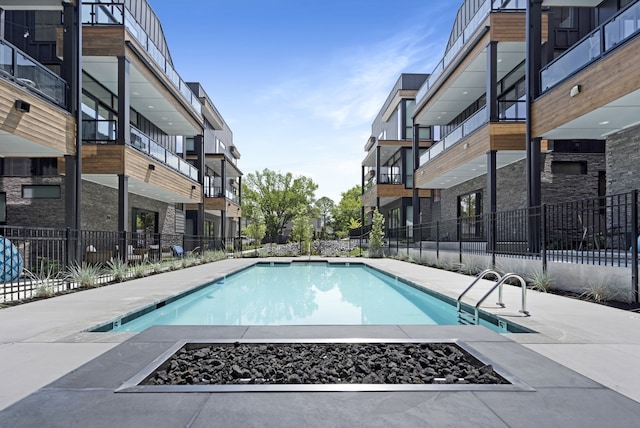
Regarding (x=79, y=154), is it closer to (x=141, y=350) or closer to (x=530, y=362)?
(x=141, y=350)

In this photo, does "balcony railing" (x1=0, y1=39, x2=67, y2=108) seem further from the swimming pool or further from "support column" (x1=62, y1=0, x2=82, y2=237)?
the swimming pool

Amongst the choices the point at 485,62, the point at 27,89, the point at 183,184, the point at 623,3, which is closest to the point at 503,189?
the point at 485,62

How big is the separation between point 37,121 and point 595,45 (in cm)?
1331

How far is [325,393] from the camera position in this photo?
2.64 metres

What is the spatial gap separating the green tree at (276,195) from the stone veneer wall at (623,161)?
38419 millimetres

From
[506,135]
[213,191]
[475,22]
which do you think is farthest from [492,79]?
[213,191]

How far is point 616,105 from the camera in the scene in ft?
29.6

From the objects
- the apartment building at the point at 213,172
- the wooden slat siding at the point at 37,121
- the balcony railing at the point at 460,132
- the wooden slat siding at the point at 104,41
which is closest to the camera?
the wooden slat siding at the point at 37,121

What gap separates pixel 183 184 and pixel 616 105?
52.1 ft

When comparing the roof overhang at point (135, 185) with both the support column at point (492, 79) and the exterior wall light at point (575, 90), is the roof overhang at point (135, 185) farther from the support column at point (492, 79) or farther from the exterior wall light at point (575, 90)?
the exterior wall light at point (575, 90)

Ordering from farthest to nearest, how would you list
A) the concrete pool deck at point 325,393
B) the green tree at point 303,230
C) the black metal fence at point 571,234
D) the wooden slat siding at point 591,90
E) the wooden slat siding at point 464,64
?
1. the green tree at point 303,230
2. the wooden slat siding at point 464,64
3. the wooden slat siding at point 591,90
4. the black metal fence at point 571,234
5. the concrete pool deck at point 325,393

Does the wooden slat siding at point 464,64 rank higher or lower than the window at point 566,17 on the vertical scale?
lower

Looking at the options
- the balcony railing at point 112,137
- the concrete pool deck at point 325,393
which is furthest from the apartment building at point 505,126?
the balcony railing at point 112,137

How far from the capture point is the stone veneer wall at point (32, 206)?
44.4 feet
